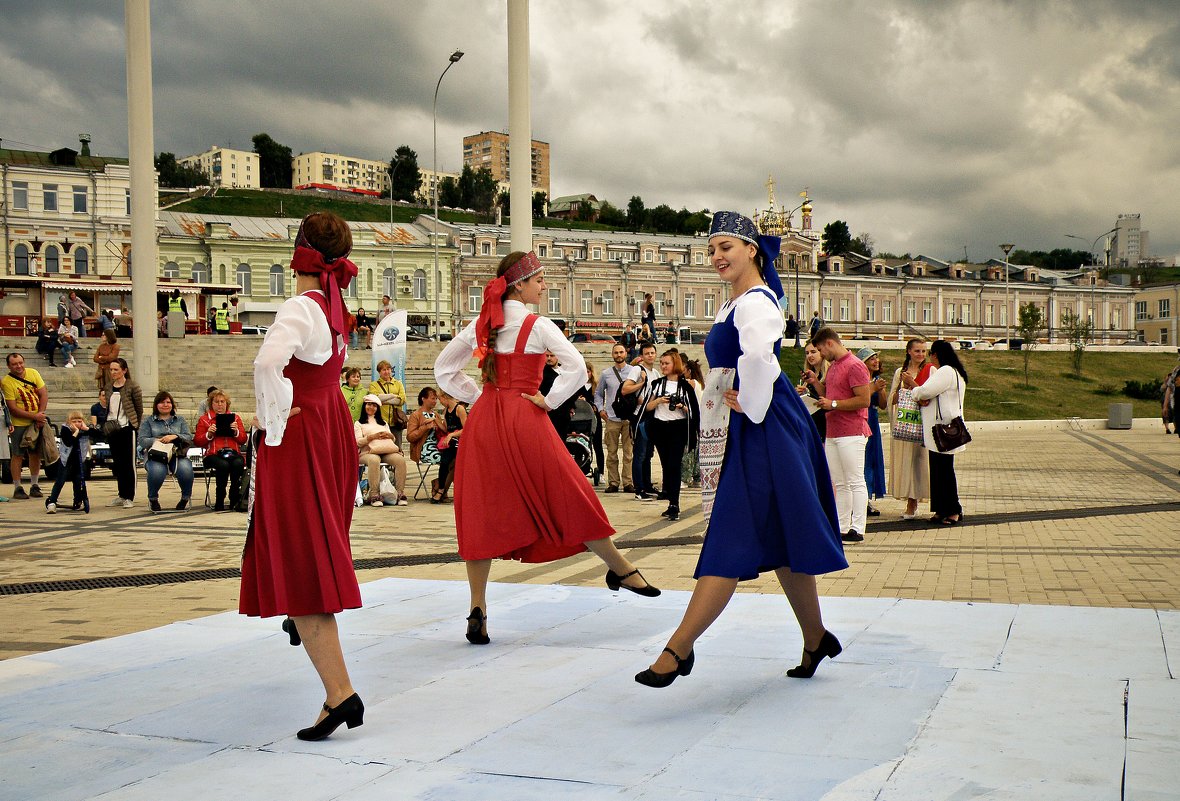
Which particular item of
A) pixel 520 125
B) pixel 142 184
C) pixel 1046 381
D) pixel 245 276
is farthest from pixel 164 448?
pixel 245 276

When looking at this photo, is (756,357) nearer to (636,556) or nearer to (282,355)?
(282,355)

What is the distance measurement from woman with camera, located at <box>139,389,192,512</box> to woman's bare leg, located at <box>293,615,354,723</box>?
11.1 metres

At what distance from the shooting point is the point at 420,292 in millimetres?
80312

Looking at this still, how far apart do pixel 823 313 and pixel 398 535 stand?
8589 cm

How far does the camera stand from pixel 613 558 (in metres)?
6.21

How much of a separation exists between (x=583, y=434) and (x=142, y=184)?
582 inches

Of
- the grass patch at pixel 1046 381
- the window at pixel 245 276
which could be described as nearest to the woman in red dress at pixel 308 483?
the grass patch at pixel 1046 381

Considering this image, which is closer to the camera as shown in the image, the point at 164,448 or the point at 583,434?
the point at 164,448

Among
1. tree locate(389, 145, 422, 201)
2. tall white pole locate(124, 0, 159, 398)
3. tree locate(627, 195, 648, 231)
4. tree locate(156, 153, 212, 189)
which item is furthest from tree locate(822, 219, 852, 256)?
tall white pole locate(124, 0, 159, 398)

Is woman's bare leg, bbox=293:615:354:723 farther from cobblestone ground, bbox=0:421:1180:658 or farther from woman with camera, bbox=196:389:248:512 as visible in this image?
woman with camera, bbox=196:389:248:512

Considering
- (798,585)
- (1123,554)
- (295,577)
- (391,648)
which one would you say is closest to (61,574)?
(391,648)

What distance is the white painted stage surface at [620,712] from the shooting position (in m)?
3.47

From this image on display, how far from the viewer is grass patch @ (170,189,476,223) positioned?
293 ft

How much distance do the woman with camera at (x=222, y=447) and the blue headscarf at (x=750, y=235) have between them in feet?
35.1
